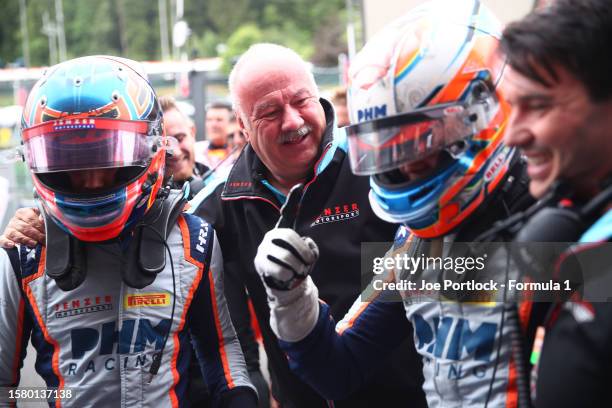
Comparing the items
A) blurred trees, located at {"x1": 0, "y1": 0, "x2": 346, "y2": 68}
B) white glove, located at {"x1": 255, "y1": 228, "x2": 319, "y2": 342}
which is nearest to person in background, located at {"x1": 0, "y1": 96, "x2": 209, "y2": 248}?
white glove, located at {"x1": 255, "y1": 228, "x2": 319, "y2": 342}

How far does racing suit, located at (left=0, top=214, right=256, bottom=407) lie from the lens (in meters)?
2.21

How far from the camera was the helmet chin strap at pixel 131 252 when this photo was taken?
2.25 meters

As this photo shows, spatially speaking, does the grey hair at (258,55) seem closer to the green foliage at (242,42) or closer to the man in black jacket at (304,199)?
the man in black jacket at (304,199)

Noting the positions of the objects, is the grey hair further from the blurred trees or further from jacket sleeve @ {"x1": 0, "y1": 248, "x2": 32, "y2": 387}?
the blurred trees

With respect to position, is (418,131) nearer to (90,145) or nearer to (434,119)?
(434,119)

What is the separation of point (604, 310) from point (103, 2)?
60641 millimetres

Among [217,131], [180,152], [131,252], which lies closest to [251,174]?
[180,152]

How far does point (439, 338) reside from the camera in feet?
5.92

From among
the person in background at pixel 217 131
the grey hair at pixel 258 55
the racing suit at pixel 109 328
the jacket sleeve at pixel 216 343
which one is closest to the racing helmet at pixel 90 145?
the racing suit at pixel 109 328

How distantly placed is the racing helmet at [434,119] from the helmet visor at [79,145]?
0.83 m

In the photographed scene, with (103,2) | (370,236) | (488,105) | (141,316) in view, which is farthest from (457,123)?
(103,2)

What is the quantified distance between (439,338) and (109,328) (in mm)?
1078

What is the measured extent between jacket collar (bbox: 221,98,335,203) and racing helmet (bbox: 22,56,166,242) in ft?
1.88

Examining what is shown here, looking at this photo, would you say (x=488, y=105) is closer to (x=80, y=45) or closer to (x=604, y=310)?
(x=604, y=310)
